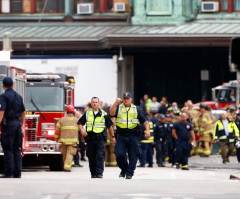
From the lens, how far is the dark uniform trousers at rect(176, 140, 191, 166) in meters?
31.6

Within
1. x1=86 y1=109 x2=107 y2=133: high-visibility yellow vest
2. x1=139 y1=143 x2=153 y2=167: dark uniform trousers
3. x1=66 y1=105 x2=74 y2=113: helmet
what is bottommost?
x1=139 y1=143 x2=153 y2=167: dark uniform trousers

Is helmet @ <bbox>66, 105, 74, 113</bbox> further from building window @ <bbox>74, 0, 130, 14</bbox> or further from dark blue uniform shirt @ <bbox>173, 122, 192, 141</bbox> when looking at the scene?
building window @ <bbox>74, 0, 130, 14</bbox>

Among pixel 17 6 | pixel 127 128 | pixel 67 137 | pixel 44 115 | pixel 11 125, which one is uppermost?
pixel 17 6

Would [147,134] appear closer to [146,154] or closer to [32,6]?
[146,154]

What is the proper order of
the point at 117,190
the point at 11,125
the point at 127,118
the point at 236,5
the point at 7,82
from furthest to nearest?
1. the point at 236,5
2. the point at 127,118
3. the point at 11,125
4. the point at 7,82
5. the point at 117,190

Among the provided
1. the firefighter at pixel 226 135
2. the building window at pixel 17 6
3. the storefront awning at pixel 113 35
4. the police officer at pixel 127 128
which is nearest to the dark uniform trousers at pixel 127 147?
the police officer at pixel 127 128

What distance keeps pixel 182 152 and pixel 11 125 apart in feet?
33.5

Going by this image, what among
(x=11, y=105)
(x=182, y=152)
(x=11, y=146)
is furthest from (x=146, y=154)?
(x=11, y=105)

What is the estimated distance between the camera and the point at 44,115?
29453mm

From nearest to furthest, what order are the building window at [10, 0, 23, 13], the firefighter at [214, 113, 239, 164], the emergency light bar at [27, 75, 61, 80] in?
the emergency light bar at [27, 75, 61, 80]
the firefighter at [214, 113, 239, 164]
the building window at [10, 0, 23, 13]

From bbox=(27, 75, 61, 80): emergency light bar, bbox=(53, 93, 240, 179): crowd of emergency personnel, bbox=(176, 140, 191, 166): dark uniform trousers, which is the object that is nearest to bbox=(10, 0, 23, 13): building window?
bbox=(53, 93, 240, 179): crowd of emergency personnel

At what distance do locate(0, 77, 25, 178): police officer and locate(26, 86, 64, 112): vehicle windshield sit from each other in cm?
699

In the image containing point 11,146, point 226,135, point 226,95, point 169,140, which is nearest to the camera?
point 11,146

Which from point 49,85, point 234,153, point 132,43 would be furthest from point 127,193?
point 132,43
